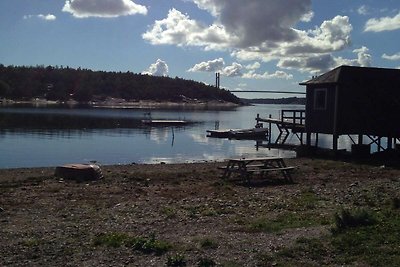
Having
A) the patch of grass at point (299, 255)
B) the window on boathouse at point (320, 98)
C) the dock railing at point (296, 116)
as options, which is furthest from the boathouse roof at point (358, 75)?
the patch of grass at point (299, 255)

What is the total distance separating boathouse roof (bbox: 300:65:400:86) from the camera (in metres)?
31.4

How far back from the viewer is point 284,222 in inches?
456

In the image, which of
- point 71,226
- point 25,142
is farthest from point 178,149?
point 71,226

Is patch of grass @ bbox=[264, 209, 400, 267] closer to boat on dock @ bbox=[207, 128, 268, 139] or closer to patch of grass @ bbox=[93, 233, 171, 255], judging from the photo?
patch of grass @ bbox=[93, 233, 171, 255]

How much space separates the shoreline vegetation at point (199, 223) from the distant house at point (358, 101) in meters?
13.0

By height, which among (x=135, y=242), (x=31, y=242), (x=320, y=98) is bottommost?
(x=31, y=242)

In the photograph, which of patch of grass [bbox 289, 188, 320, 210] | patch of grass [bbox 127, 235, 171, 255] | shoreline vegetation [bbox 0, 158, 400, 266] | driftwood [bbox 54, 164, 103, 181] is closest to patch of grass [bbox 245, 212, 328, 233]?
shoreline vegetation [bbox 0, 158, 400, 266]

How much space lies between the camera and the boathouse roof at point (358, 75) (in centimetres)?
3144

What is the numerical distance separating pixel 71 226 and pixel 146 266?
3.48m

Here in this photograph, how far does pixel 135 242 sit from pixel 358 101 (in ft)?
80.8

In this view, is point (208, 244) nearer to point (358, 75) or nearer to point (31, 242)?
point (31, 242)

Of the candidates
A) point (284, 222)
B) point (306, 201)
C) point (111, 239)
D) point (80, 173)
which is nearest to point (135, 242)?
point (111, 239)

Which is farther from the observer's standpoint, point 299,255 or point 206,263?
point 299,255

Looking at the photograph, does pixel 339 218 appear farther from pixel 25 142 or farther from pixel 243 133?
pixel 243 133
